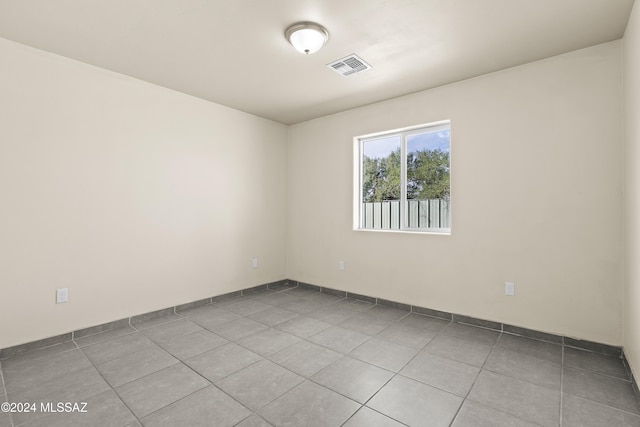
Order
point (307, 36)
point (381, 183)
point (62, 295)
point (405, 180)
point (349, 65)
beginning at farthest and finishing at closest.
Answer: point (381, 183), point (405, 180), point (349, 65), point (62, 295), point (307, 36)

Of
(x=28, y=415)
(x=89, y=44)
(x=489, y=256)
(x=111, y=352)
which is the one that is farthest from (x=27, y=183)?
(x=489, y=256)

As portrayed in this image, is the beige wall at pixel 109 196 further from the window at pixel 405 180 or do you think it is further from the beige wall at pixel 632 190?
the beige wall at pixel 632 190

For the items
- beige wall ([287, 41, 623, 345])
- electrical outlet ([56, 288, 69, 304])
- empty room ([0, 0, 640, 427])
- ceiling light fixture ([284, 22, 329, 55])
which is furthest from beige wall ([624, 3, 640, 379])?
electrical outlet ([56, 288, 69, 304])

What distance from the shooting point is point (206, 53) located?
2.65 meters

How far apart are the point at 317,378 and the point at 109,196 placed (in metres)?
2.58

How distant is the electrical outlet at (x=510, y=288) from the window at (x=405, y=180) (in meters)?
0.78

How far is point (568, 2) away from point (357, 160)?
2557mm

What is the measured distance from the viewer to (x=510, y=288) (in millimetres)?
2889

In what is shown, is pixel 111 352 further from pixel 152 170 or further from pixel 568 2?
pixel 568 2

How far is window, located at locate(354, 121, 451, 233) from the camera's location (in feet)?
11.4

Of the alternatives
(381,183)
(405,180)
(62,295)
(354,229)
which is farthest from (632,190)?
(62,295)

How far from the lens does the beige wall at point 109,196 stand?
2.51 metres

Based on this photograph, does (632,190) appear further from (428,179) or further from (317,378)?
(317,378)

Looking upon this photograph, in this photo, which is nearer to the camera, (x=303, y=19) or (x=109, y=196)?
(x=303, y=19)
